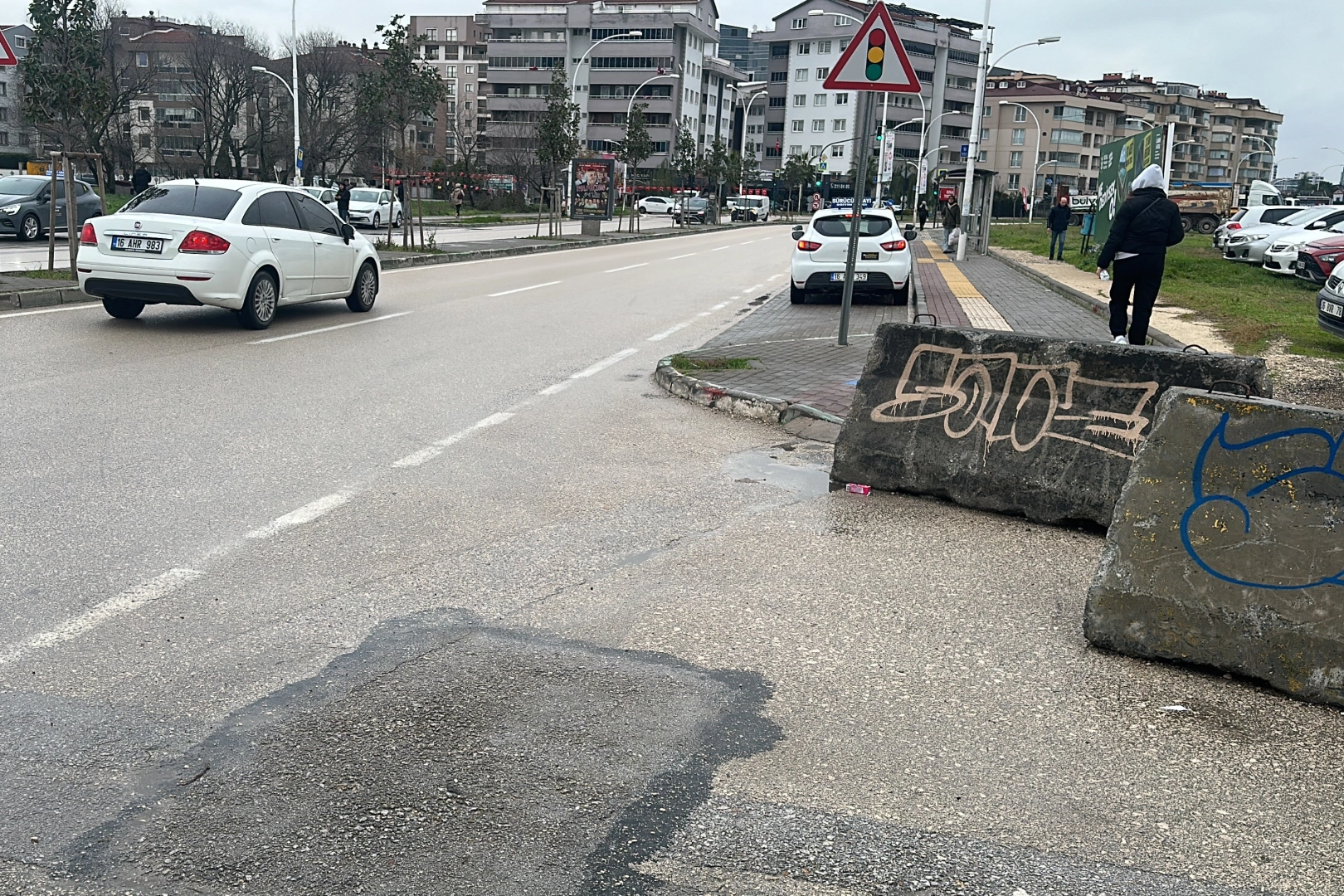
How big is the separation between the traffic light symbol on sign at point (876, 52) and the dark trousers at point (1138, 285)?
10.3 feet

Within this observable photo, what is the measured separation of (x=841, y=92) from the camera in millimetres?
122250

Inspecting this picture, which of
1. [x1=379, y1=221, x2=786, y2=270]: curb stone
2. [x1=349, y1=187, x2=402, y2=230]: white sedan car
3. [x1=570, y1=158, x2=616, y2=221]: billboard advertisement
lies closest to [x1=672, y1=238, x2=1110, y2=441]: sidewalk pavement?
[x1=379, y1=221, x2=786, y2=270]: curb stone

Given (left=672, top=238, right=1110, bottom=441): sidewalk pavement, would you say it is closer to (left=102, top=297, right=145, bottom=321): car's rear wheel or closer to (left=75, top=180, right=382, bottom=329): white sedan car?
(left=75, top=180, right=382, bottom=329): white sedan car

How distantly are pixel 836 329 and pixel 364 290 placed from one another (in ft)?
20.5

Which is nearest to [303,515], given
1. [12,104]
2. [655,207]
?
[655,207]

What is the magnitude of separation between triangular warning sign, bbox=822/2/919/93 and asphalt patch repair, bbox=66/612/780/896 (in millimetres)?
8345

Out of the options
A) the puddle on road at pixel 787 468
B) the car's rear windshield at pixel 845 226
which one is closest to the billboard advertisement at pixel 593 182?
the car's rear windshield at pixel 845 226

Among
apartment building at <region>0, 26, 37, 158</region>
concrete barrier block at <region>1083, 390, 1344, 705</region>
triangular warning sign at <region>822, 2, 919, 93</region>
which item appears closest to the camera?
concrete barrier block at <region>1083, 390, 1344, 705</region>

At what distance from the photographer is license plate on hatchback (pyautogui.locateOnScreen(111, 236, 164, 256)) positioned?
41.0 ft

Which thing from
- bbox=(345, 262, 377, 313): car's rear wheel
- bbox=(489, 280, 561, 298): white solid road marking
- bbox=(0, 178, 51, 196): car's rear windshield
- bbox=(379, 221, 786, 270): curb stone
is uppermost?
bbox=(0, 178, 51, 196): car's rear windshield

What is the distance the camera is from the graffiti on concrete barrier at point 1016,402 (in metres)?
6.47

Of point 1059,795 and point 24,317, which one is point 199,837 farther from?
point 24,317

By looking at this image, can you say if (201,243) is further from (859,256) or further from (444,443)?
(859,256)

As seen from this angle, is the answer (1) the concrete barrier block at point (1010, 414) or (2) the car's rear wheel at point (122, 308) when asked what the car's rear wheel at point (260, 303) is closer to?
(2) the car's rear wheel at point (122, 308)
